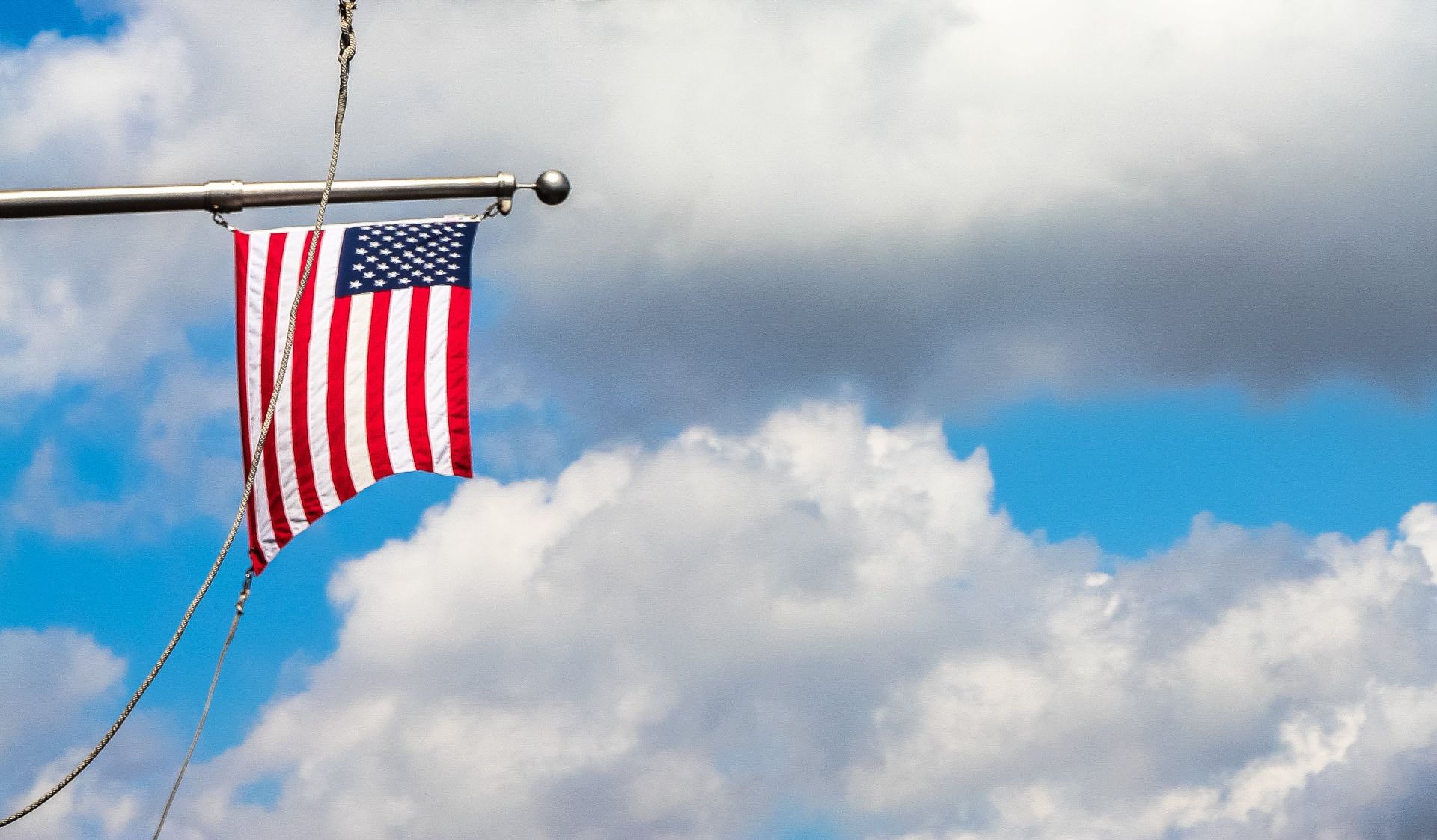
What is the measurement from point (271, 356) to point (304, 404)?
0.77m

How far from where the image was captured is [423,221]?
72.5 ft

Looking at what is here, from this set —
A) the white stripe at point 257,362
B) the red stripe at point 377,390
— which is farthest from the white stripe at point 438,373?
the white stripe at point 257,362

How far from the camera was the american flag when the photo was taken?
21.2 m

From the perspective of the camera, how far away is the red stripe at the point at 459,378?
73.9 ft

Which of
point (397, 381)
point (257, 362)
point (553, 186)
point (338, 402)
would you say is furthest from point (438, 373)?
point (553, 186)

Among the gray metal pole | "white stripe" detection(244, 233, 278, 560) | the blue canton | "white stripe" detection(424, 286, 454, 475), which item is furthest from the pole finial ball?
"white stripe" detection(244, 233, 278, 560)

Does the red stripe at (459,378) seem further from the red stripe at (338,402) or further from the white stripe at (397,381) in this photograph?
the red stripe at (338,402)

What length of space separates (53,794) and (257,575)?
406 centimetres

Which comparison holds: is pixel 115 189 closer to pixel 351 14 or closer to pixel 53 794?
pixel 351 14

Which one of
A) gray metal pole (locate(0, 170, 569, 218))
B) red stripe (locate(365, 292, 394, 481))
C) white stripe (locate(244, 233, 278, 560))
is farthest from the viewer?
red stripe (locate(365, 292, 394, 481))

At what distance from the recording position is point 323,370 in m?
21.6

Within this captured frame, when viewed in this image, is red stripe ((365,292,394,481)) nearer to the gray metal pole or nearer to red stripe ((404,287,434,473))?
red stripe ((404,287,434,473))

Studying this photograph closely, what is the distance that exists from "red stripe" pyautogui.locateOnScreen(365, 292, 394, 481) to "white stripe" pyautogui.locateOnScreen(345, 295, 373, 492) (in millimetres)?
55

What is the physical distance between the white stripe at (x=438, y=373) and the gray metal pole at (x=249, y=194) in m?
2.84
